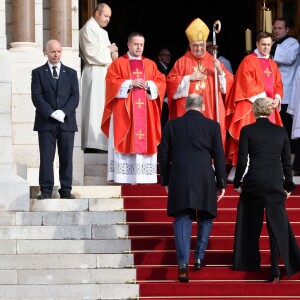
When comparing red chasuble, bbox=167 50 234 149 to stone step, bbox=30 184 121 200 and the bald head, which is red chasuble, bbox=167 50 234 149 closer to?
stone step, bbox=30 184 121 200

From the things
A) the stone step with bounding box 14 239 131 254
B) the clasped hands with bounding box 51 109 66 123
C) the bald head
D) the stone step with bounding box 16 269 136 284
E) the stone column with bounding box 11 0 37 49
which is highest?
the stone column with bounding box 11 0 37 49

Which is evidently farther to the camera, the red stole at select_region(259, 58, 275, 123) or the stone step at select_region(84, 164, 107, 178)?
the stone step at select_region(84, 164, 107, 178)

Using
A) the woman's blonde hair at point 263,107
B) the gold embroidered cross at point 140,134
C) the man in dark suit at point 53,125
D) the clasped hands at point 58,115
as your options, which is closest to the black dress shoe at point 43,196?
the man in dark suit at point 53,125

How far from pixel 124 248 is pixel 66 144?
1.58 m

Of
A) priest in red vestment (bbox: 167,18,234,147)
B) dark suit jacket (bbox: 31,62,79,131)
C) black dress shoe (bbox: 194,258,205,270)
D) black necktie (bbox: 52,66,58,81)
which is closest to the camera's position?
black dress shoe (bbox: 194,258,205,270)

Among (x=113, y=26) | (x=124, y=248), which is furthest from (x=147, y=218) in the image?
(x=113, y=26)

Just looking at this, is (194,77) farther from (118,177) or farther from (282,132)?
(282,132)

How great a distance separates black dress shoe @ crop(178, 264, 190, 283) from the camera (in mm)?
16578

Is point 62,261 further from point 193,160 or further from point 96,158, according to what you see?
point 96,158

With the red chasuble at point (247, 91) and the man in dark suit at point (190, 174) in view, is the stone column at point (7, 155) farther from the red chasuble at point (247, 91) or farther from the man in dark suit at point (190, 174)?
the red chasuble at point (247, 91)

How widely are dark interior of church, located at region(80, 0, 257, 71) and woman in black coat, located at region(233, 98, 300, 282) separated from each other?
9197mm

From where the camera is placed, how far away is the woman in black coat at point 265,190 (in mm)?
16719

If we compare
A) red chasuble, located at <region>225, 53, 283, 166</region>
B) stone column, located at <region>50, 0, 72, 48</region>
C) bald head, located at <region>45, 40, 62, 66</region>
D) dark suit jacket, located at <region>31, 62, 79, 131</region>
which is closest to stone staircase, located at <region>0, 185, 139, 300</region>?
dark suit jacket, located at <region>31, 62, 79, 131</region>

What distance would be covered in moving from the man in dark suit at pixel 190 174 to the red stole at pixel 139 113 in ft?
9.23
